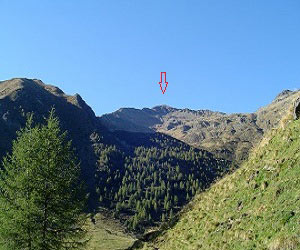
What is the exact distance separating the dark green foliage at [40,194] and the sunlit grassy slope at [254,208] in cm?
855

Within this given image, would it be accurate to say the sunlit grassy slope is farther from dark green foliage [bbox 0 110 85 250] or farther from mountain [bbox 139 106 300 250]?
dark green foliage [bbox 0 110 85 250]

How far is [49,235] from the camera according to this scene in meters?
26.8

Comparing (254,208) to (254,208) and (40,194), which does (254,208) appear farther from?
(40,194)

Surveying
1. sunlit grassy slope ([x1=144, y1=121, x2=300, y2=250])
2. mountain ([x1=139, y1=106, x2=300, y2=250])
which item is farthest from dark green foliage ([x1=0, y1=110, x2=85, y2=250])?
sunlit grassy slope ([x1=144, y1=121, x2=300, y2=250])

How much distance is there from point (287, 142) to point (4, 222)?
839 inches

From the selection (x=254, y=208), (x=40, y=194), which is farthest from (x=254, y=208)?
(x=40, y=194)

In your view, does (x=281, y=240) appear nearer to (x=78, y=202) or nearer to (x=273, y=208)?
(x=273, y=208)

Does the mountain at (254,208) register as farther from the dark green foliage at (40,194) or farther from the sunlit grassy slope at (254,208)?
the dark green foliage at (40,194)

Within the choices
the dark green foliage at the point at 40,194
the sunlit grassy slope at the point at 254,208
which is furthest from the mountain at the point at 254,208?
the dark green foliage at the point at 40,194

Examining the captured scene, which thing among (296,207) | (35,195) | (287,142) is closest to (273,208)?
(296,207)

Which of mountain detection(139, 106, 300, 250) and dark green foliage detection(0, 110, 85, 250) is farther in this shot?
dark green foliage detection(0, 110, 85, 250)

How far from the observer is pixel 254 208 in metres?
24.5

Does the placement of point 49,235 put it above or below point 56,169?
below

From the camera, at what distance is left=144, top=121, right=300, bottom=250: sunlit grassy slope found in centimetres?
2048
